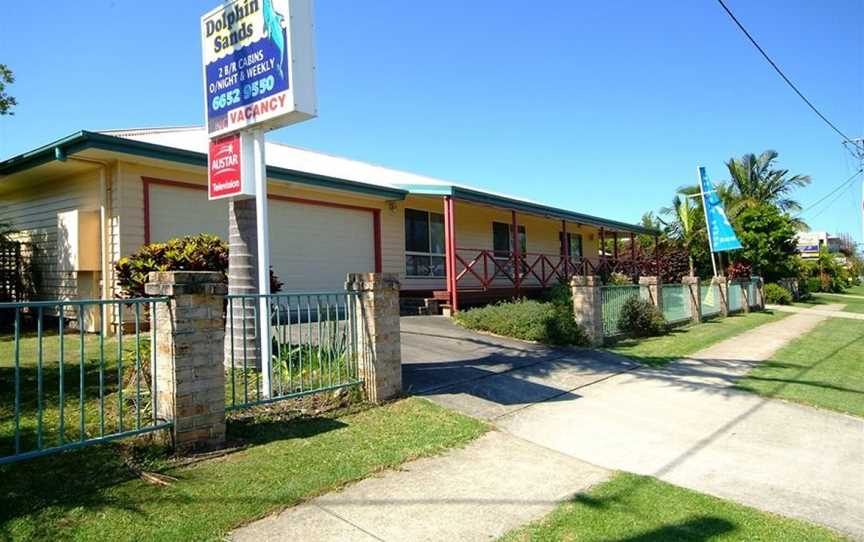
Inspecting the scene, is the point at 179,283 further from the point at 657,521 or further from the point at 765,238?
the point at 765,238

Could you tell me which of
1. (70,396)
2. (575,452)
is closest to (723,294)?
(575,452)

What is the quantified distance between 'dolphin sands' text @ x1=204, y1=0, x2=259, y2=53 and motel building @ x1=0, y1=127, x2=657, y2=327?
12.5 ft

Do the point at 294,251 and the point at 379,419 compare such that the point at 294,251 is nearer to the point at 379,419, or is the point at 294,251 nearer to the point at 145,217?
the point at 145,217

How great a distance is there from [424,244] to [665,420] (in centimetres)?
1110

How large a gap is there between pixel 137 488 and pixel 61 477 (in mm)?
545

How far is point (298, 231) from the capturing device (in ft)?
43.3

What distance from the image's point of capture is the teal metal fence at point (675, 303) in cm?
1562

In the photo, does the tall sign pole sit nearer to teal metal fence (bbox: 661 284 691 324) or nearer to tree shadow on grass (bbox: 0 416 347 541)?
teal metal fence (bbox: 661 284 691 324)

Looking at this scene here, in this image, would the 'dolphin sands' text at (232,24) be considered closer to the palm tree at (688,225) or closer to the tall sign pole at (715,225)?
the tall sign pole at (715,225)

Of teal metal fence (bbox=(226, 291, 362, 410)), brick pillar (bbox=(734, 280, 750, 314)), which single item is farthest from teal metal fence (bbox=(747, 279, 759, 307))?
teal metal fence (bbox=(226, 291, 362, 410))

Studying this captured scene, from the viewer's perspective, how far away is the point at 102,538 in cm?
325

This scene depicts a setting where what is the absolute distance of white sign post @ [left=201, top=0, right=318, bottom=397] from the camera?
231 inches

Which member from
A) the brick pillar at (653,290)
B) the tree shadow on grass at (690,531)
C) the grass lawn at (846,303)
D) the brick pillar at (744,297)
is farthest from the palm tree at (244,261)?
the grass lawn at (846,303)

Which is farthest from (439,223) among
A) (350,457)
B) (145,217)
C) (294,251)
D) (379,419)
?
(350,457)
